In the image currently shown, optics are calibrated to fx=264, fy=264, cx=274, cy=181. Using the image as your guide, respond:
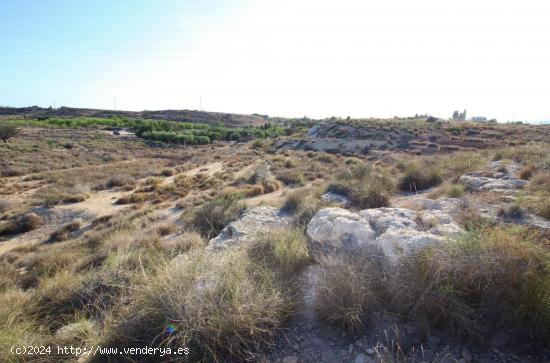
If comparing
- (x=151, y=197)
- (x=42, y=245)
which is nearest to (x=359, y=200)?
(x=42, y=245)

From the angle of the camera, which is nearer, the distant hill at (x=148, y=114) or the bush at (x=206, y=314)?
the bush at (x=206, y=314)

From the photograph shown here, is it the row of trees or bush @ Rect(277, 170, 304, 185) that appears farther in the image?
the row of trees

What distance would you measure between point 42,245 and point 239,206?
24.3 feet

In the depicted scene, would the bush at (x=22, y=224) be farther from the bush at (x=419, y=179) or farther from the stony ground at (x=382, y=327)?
the bush at (x=419, y=179)

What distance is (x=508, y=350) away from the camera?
2.39 m

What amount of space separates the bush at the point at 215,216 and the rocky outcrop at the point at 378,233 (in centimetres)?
400

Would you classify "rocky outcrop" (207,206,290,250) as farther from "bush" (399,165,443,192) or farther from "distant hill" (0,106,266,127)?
"distant hill" (0,106,266,127)

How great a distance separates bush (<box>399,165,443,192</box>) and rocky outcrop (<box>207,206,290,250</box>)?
15.1 feet

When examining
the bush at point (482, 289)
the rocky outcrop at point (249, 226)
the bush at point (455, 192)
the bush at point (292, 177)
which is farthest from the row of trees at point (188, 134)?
the bush at point (482, 289)

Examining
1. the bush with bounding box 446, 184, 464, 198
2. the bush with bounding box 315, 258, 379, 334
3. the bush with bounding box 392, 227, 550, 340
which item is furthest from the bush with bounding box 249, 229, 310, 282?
the bush with bounding box 446, 184, 464, 198

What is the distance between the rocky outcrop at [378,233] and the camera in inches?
137

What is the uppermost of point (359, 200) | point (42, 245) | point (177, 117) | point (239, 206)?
point (177, 117)

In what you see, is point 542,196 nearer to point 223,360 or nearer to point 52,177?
point 223,360

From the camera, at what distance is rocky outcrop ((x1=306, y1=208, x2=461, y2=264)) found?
137 inches
